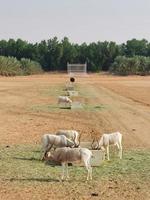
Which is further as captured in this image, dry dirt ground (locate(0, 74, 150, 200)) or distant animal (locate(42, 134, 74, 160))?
distant animal (locate(42, 134, 74, 160))

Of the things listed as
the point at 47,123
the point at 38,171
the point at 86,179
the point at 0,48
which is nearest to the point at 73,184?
the point at 86,179

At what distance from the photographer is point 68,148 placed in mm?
15586

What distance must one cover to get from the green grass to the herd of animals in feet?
1.11

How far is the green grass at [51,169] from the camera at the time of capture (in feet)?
51.5

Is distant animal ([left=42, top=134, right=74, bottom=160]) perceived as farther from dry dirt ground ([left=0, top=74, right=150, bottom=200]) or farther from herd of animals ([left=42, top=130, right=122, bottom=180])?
dry dirt ground ([left=0, top=74, right=150, bottom=200])

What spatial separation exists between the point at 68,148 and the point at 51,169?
1.32 meters

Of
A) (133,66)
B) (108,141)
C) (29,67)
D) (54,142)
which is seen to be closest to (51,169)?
(54,142)

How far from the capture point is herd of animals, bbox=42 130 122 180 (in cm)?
1521

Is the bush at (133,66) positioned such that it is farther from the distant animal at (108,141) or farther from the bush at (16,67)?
the distant animal at (108,141)

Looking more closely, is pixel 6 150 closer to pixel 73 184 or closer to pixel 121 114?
pixel 73 184

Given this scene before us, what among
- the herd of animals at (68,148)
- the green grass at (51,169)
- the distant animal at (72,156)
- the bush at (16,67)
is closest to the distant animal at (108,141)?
the herd of animals at (68,148)

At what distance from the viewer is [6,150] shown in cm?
1973

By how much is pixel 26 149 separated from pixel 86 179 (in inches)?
197

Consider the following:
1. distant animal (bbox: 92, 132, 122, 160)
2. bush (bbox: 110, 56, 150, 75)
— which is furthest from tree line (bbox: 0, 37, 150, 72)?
distant animal (bbox: 92, 132, 122, 160)
